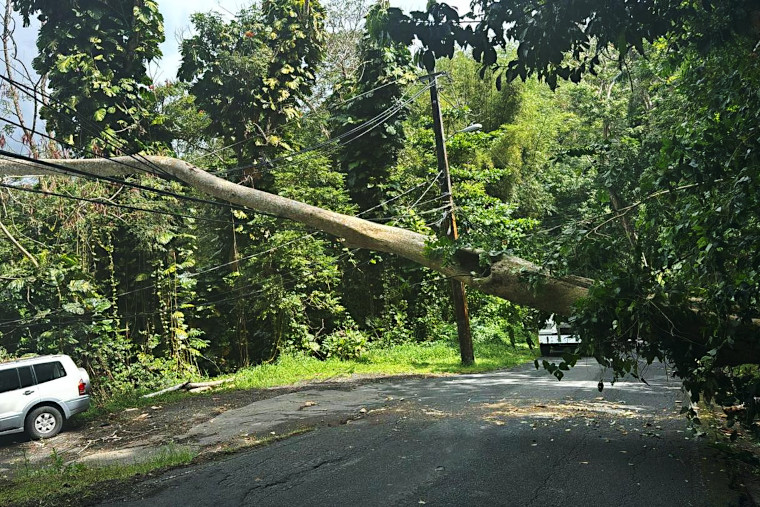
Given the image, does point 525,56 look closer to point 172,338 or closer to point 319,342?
point 172,338

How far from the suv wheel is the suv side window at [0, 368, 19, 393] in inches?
23.2

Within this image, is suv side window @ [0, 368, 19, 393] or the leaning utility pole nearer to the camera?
suv side window @ [0, 368, 19, 393]

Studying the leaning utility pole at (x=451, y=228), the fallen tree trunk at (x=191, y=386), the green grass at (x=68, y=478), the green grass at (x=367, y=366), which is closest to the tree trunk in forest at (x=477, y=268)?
the green grass at (x=68, y=478)

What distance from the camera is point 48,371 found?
1203 cm

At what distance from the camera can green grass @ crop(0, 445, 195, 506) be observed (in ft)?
20.1

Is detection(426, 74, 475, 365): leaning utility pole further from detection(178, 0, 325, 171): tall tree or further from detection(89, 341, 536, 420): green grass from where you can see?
detection(178, 0, 325, 171): tall tree

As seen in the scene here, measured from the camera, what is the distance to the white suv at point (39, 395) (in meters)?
11.2

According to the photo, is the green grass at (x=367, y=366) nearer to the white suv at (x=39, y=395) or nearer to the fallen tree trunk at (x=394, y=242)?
the white suv at (x=39, y=395)

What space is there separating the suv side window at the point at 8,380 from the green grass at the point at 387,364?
5006 mm

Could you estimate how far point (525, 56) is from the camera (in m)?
5.12

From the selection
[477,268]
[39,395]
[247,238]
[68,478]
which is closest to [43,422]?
[39,395]

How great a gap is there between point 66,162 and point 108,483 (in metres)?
7.20

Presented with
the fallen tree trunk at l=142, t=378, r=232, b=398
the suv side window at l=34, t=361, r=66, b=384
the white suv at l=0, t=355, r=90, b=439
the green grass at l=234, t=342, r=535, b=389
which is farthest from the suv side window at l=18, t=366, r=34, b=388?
the green grass at l=234, t=342, r=535, b=389

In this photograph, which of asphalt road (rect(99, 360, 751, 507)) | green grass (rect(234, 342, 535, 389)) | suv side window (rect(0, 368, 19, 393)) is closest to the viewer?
asphalt road (rect(99, 360, 751, 507))
